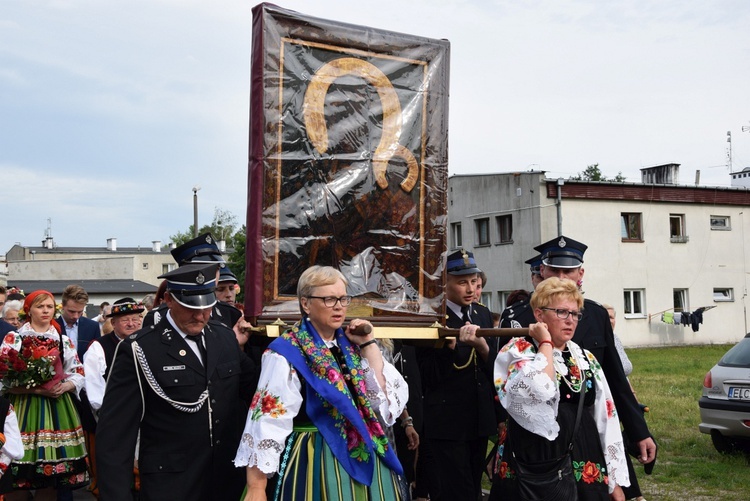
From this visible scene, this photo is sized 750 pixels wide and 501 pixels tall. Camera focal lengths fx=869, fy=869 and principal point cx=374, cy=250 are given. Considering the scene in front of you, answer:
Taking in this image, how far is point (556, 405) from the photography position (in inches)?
167

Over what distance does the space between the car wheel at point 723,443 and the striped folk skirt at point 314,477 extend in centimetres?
762

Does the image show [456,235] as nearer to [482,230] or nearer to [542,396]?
[482,230]

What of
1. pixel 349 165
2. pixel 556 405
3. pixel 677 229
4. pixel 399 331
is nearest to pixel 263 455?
pixel 556 405

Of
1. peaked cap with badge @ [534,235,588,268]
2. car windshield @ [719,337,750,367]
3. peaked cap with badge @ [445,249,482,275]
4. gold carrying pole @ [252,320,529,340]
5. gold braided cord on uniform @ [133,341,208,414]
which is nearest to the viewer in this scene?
gold braided cord on uniform @ [133,341,208,414]

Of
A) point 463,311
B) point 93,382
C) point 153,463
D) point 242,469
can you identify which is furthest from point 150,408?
point 93,382

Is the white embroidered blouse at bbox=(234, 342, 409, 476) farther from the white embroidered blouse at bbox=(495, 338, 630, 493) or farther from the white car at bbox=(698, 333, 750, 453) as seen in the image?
the white car at bbox=(698, 333, 750, 453)

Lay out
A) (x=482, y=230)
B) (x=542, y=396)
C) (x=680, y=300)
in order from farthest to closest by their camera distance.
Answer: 1. (x=482, y=230)
2. (x=680, y=300)
3. (x=542, y=396)

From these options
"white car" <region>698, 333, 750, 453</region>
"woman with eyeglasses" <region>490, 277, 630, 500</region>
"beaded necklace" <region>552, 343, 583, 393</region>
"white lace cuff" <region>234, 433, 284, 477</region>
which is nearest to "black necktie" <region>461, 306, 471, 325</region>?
"woman with eyeglasses" <region>490, 277, 630, 500</region>

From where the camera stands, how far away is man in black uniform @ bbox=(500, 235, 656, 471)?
5.01 m

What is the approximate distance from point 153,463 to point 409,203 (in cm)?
220

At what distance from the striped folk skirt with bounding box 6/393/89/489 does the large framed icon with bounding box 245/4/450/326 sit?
3.40 metres

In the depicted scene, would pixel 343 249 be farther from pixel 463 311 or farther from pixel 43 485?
pixel 43 485

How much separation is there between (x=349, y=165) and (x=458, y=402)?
6.08ft

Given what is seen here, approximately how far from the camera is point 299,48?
5133 mm
